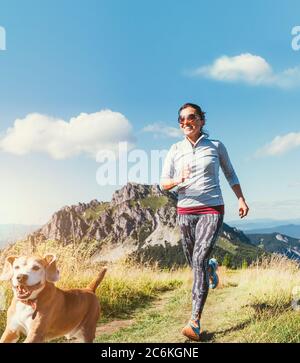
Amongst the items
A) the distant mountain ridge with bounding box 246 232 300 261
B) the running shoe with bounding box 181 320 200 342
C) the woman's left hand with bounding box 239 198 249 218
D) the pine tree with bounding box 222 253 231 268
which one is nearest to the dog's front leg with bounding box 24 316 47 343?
the running shoe with bounding box 181 320 200 342

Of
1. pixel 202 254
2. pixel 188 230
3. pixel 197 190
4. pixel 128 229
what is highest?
pixel 197 190

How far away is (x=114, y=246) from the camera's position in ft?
25.1

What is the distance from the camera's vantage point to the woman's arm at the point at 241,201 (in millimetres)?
5160

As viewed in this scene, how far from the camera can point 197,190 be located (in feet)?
16.5

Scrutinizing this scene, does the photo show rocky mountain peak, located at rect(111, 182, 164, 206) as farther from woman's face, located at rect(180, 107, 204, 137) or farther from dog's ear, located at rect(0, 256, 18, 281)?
dog's ear, located at rect(0, 256, 18, 281)

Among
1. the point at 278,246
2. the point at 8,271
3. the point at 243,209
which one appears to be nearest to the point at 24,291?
the point at 8,271

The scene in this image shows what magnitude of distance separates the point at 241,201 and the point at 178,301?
1995 mm

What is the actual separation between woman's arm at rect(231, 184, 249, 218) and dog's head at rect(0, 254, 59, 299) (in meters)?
1.88

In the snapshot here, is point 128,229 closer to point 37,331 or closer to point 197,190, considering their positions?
point 197,190

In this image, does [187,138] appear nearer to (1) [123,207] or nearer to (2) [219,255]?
(1) [123,207]

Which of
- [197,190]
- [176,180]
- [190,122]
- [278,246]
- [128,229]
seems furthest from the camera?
[278,246]

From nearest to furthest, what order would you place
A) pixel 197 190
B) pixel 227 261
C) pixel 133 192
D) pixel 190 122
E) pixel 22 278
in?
1. pixel 22 278
2. pixel 197 190
3. pixel 190 122
4. pixel 133 192
5. pixel 227 261

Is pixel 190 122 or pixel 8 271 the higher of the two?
pixel 190 122
